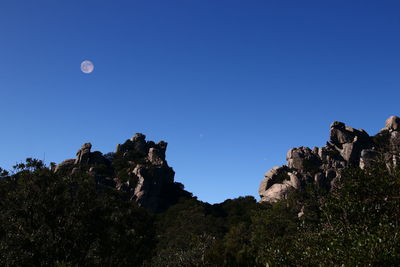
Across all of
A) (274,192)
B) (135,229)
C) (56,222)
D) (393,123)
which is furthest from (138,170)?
(56,222)

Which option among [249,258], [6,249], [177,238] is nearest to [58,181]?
[6,249]

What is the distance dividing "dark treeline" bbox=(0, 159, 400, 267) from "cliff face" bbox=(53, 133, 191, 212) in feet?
203

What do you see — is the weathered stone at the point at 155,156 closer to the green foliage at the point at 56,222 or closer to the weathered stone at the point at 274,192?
the weathered stone at the point at 274,192

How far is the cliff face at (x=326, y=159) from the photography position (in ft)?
367

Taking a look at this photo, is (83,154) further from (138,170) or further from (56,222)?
(56,222)

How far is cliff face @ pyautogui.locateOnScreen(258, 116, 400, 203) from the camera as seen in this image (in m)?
112

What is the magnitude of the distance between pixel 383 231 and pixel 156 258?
57.9 metres

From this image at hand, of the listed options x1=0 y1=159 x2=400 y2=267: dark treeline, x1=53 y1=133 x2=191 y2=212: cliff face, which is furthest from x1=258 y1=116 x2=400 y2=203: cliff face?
x1=0 y1=159 x2=400 y2=267: dark treeline

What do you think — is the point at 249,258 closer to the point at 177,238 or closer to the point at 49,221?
the point at 49,221

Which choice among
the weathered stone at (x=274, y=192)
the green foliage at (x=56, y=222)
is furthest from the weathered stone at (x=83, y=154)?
the green foliage at (x=56, y=222)

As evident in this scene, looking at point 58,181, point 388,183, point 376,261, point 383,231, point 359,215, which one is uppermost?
point 58,181

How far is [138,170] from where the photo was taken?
411 ft

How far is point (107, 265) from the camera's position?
1567 inches

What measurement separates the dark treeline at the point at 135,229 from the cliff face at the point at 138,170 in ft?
203
